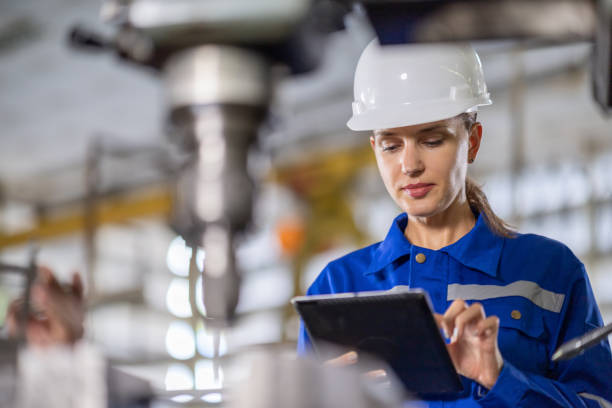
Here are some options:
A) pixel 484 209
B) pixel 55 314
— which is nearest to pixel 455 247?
pixel 484 209

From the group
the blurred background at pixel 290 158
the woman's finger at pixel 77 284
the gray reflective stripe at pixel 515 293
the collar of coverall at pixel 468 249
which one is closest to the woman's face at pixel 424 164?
the collar of coverall at pixel 468 249

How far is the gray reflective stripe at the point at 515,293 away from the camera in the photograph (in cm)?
199

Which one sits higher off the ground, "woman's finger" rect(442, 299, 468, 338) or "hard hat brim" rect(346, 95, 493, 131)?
"hard hat brim" rect(346, 95, 493, 131)

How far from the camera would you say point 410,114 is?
2.04m

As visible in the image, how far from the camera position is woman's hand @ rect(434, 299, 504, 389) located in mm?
1639

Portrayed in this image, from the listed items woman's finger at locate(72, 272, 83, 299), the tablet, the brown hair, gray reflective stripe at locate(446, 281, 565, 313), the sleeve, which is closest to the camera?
woman's finger at locate(72, 272, 83, 299)

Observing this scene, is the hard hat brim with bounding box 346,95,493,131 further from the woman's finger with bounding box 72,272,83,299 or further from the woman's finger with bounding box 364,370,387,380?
the woman's finger with bounding box 364,370,387,380

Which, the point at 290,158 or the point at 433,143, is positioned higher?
the point at 290,158

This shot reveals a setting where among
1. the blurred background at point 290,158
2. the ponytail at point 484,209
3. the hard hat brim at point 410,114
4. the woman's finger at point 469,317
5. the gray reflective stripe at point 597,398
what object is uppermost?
the blurred background at point 290,158

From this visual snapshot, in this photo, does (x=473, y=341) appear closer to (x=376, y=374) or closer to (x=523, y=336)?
(x=523, y=336)

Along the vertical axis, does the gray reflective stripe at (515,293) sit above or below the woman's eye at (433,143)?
→ below

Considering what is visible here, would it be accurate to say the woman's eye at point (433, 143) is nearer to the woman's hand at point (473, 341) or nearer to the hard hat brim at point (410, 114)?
the hard hat brim at point (410, 114)

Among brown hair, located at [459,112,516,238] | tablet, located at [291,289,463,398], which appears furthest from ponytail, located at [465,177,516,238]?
tablet, located at [291,289,463,398]

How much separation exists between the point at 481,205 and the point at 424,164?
0.88 feet
